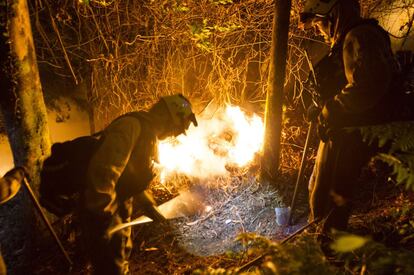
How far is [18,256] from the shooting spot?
459 cm

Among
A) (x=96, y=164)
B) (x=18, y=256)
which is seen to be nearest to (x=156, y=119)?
(x=96, y=164)

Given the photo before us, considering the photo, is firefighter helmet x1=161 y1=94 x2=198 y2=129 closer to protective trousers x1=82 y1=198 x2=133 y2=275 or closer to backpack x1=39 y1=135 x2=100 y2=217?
backpack x1=39 y1=135 x2=100 y2=217

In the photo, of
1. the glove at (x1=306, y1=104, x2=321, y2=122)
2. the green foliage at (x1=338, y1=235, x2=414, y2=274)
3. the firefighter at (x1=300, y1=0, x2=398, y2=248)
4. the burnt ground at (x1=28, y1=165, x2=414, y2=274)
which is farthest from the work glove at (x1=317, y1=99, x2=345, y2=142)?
the green foliage at (x1=338, y1=235, x2=414, y2=274)

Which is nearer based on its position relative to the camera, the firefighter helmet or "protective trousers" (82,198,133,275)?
"protective trousers" (82,198,133,275)

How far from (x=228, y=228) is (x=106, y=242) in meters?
2.77

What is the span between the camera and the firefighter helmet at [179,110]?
3555mm

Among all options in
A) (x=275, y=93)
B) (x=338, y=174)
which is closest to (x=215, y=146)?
(x=275, y=93)

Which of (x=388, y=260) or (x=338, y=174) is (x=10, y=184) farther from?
(x=338, y=174)

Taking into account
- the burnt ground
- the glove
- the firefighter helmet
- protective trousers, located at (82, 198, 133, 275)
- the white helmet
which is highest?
the white helmet

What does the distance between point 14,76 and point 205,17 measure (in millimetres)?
3752

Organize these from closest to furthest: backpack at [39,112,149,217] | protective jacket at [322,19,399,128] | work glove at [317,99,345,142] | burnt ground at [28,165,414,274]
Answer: backpack at [39,112,149,217], protective jacket at [322,19,399,128], work glove at [317,99,345,142], burnt ground at [28,165,414,274]

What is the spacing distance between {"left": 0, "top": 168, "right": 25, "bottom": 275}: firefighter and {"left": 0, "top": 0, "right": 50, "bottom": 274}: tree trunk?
1267mm

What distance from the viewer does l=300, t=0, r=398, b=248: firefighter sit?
3.39m

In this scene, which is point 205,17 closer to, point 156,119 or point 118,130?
point 156,119
